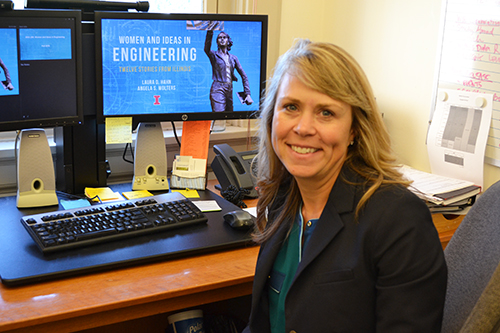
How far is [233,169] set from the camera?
5.59 feet

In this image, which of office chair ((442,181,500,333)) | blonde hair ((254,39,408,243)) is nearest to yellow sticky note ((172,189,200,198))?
blonde hair ((254,39,408,243))

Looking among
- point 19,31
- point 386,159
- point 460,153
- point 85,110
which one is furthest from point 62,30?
point 460,153

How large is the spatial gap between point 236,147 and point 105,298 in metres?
1.15

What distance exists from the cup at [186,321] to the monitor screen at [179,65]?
2.02 feet

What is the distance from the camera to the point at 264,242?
3.78 feet

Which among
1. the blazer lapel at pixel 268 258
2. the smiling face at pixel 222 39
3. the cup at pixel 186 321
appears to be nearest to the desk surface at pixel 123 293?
the blazer lapel at pixel 268 258

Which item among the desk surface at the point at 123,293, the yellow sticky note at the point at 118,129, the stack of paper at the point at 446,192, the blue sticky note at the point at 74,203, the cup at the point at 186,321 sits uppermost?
the yellow sticky note at the point at 118,129

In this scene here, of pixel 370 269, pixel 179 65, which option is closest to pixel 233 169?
pixel 179 65

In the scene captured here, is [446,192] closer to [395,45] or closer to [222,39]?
[395,45]

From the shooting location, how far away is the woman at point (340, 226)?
0.86 meters

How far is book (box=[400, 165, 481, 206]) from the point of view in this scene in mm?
1485

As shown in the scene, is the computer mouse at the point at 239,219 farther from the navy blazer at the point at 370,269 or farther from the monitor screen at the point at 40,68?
the monitor screen at the point at 40,68

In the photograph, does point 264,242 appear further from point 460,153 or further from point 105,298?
point 460,153

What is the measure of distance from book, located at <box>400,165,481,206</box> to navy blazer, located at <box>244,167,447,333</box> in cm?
56
